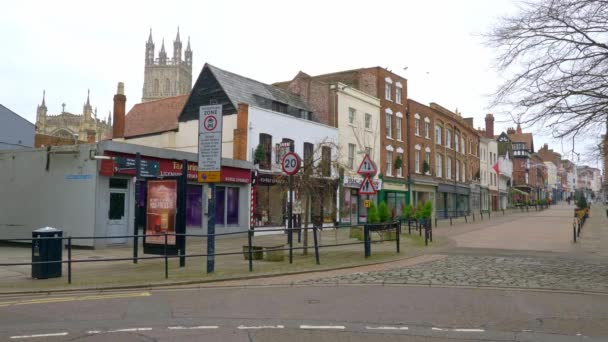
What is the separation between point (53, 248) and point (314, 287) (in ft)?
19.3

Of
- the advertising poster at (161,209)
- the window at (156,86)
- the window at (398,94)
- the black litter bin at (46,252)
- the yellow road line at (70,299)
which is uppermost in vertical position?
the window at (156,86)

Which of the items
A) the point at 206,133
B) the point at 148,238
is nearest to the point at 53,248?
the point at 148,238

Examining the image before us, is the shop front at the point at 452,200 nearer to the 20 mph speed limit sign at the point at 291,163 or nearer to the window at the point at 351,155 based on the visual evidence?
the window at the point at 351,155

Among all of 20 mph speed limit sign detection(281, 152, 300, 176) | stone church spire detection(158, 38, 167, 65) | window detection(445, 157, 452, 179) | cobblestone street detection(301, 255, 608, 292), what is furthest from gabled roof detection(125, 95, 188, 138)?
stone church spire detection(158, 38, 167, 65)

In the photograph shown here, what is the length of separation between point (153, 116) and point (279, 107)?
10933mm

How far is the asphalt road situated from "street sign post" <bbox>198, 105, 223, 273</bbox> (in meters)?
2.03

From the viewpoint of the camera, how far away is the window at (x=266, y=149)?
86.6 ft

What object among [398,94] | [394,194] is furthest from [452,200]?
[398,94]

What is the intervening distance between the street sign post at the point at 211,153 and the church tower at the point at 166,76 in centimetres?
9617

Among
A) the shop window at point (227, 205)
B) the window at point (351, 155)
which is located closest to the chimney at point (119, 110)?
the shop window at point (227, 205)

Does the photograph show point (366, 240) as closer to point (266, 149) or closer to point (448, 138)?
point (266, 149)

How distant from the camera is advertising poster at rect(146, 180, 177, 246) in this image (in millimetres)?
13000

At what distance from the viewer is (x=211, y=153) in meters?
11.7

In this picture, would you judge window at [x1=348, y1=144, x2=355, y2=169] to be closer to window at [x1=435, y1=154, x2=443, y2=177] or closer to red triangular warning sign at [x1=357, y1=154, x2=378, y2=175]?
window at [x1=435, y1=154, x2=443, y2=177]
